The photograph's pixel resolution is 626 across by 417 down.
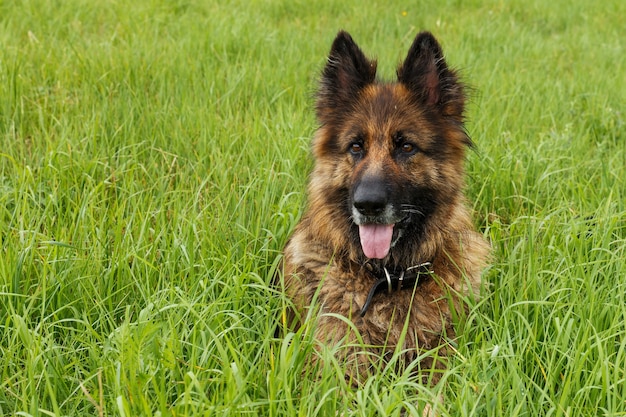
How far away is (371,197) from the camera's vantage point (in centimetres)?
293

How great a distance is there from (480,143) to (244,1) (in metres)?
4.70

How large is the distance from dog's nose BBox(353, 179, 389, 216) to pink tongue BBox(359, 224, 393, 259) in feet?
0.43

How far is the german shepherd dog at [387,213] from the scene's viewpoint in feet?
9.77

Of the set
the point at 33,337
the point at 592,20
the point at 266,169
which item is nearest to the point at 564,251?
the point at 266,169

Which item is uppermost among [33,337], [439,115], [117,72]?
[439,115]

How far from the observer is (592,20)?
9055 mm

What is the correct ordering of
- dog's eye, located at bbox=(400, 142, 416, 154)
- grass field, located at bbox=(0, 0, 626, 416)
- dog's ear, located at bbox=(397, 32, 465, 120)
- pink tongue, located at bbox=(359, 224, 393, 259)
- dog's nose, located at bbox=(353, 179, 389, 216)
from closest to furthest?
grass field, located at bbox=(0, 0, 626, 416) → dog's nose, located at bbox=(353, 179, 389, 216) → pink tongue, located at bbox=(359, 224, 393, 259) → dog's eye, located at bbox=(400, 142, 416, 154) → dog's ear, located at bbox=(397, 32, 465, 120)

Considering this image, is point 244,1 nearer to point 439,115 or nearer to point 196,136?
point 196,136

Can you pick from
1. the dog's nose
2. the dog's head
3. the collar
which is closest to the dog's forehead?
the dog's head

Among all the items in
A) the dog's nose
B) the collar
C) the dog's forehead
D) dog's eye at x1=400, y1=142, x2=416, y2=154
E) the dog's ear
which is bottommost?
the collar

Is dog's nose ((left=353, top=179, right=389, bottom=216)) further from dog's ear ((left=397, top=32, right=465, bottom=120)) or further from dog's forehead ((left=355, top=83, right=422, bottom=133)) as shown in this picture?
dog's ear ((left=397, top=32, right=465, bottom=120))

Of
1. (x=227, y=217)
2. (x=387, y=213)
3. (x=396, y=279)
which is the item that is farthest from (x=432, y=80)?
(x=227, y=217)

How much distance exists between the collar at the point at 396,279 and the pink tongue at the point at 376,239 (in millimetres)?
96

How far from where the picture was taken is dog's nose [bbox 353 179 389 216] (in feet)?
9.64
